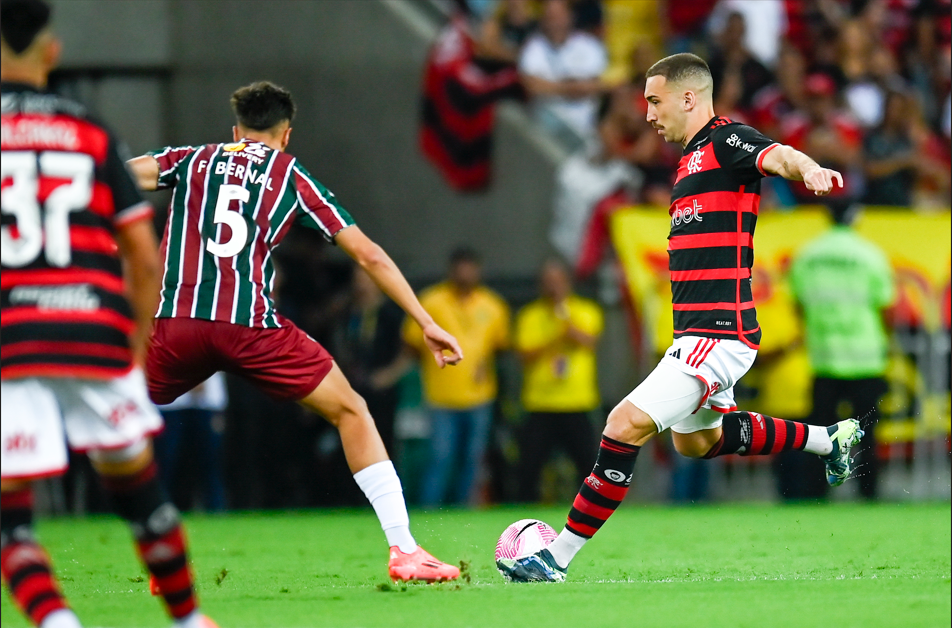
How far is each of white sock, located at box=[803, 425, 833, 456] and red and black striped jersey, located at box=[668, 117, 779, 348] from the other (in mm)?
762

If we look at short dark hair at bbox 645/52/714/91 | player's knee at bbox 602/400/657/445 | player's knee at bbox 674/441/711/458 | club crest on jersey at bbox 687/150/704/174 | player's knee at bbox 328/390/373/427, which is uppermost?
short dark hair at bbox 645/52/714/91

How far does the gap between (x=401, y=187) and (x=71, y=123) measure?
922cm

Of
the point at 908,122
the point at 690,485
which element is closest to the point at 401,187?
the point at 690,485

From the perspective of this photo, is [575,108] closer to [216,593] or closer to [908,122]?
[908,122]

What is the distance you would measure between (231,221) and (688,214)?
6.79 ft

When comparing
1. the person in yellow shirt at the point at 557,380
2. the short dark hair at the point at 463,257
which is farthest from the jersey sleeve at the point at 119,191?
the person in yellow shirt at the point at 557,380

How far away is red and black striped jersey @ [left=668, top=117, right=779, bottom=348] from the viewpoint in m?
6.20

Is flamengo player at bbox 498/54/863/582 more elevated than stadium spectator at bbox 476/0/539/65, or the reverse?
stadium spectator at bbox 476/0/539/65

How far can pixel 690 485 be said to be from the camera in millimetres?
12008

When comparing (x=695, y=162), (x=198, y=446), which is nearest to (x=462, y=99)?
(x=198, y=446)

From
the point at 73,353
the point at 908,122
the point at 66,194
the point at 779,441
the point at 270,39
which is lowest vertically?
the point at 779,441

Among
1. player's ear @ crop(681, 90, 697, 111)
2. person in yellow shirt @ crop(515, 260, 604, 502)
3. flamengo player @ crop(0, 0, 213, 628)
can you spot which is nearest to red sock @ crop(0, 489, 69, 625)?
flamengo player @ crop(0, 0, 213, 628)

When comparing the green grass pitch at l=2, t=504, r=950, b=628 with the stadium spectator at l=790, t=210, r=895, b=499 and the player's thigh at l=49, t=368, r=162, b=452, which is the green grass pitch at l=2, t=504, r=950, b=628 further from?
the stadium spectator at l=790, t=210, r=895, b=499

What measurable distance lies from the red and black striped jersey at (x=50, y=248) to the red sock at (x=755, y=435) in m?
3.37
